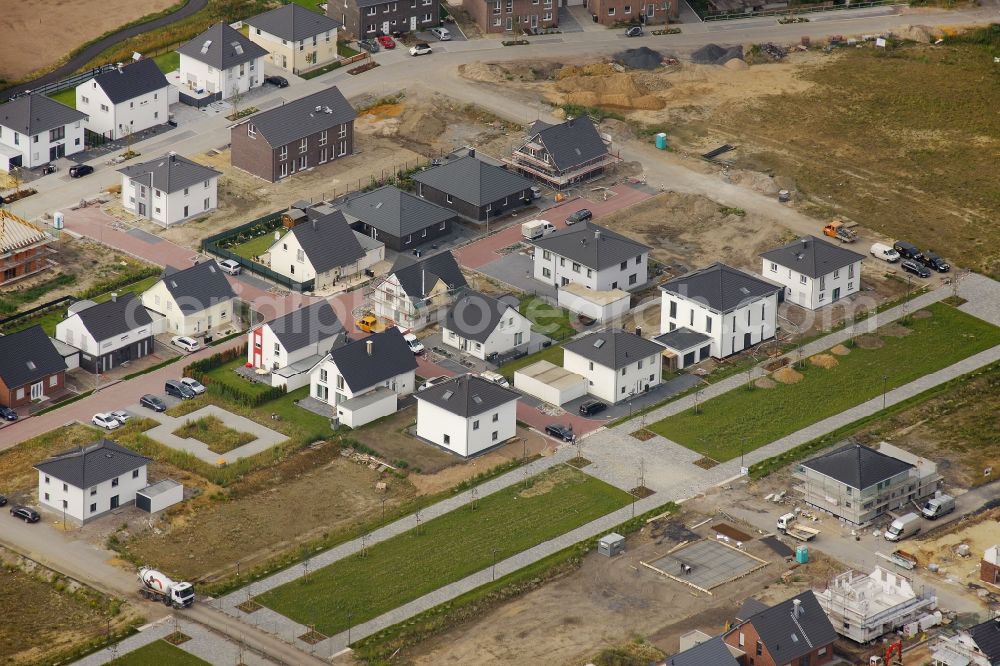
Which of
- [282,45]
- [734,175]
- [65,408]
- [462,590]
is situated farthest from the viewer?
[282,45]

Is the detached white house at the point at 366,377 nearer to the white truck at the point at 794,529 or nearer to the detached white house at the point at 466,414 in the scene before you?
the detached white house at the point at 466,414

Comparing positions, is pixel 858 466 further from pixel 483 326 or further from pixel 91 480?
pixel 91 480

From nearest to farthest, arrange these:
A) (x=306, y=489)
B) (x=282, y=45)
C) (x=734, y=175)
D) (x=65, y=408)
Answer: (x=306, y=489) → (x=65, y=408) → (x=734, y=175) → (x=282, y=45)

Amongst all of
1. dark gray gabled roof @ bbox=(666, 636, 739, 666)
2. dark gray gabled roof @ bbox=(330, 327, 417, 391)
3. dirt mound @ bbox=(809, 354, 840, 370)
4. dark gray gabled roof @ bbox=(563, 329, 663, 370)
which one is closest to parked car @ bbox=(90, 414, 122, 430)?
dark gray gabled roof @ bbox=(330, 327, 417, 391)

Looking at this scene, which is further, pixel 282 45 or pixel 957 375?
pixel 282 45

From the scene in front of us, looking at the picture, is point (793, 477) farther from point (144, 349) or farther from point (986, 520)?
point (144, 349)

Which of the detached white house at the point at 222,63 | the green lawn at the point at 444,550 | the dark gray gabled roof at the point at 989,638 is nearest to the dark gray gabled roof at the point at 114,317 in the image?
the green lawn at the point at 444,550

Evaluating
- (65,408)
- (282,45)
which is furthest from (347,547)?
(282,45)
